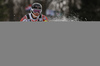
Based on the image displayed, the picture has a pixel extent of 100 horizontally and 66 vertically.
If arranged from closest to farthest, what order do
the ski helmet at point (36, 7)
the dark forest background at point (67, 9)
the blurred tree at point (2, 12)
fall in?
1. the ski helmet at point (36, 7)
2. the blurred tree at point (2, 12)
3. the dark forest background at point (67, 9)

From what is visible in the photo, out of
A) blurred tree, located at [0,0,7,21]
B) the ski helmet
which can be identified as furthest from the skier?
blurred tree, located at [0,0,7,21]

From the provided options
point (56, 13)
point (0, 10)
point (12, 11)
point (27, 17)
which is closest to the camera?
point (27, 17)

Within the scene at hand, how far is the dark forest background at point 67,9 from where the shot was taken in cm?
1765

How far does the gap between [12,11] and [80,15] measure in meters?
5.62

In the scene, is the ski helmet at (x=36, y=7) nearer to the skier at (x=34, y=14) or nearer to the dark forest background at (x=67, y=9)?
the skier at (x=34, y=14)

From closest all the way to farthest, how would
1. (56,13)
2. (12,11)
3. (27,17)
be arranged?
(27,17), (12,11), (56,13)

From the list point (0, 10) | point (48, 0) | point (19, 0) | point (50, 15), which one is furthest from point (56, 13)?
point (0, 10)

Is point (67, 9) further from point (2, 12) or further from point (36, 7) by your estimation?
point (36, 7)

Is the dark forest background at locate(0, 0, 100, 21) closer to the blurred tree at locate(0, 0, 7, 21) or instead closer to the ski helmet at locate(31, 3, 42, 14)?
the blurred tree at locate(0, 0, 7, 21)

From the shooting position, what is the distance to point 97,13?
19234mm

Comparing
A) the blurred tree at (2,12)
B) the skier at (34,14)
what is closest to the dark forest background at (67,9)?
the blurred tree at (2,12)

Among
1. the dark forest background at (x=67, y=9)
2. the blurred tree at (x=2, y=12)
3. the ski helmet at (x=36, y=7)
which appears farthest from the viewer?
the dark forest background at (x=67, y=9)

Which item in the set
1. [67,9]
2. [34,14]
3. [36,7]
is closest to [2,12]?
[67,9]

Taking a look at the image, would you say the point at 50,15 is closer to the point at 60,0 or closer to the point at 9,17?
the point at 60,0
